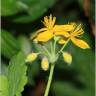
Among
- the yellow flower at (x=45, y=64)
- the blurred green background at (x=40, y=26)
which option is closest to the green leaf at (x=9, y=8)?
the blurred green background at (x=40, y=26)

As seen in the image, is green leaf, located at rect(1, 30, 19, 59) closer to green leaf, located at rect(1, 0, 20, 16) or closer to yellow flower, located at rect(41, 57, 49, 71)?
green leaf, located at rect(1, 0, 20, 16)

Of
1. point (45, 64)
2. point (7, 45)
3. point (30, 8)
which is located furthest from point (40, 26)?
point (45, 64)

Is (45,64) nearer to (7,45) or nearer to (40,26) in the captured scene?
(7,45)

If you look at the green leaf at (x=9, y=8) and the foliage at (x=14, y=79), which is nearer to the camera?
the foliage at (x=14, y=79)

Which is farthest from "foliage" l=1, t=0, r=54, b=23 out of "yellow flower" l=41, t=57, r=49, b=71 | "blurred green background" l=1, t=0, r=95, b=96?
"yellow flower" l=41, t=57, r=49, b=71

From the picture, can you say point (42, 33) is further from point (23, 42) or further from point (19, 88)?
point (23, 42)

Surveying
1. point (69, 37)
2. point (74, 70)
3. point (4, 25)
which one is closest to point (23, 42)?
point (4, 25)

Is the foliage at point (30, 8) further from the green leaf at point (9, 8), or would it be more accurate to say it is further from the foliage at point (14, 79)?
the foliage at point (14, 79)

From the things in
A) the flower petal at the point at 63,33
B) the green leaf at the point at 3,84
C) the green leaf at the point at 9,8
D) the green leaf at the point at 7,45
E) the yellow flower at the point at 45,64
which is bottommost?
the green leaf at the point at 3,84
